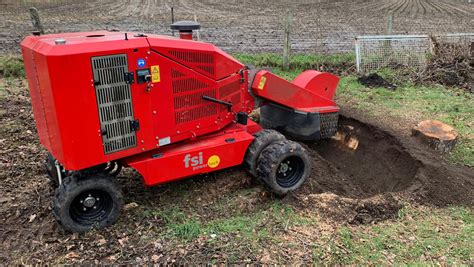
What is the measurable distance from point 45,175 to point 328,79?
167 inches

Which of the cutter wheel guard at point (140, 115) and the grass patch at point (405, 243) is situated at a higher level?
the cutter wheel guard at point (140, 115)

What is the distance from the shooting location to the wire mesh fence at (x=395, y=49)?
10.3 metres

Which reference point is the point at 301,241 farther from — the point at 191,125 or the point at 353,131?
the point at 353,131

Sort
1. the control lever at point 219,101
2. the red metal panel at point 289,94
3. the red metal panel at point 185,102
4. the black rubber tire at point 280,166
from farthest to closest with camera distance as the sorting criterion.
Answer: the red metal panel at point 289,94 → the black rubber tire at point 280,166 → the control lever at point 219,101 → the red metal panel at point 185,102

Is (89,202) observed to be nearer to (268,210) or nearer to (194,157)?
(194,157)

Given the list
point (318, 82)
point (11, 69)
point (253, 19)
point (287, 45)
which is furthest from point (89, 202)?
point (253, 19)

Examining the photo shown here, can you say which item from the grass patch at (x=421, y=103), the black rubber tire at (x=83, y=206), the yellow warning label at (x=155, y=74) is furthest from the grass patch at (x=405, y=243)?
the yellow warning label at (x=155, y=74)

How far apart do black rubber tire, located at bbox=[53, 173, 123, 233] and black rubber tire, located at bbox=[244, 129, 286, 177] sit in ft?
5.39

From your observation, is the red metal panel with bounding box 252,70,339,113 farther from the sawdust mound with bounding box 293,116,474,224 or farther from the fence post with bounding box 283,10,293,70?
the fence post with bounding box 283,10,293,70

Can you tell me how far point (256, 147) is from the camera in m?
5.23

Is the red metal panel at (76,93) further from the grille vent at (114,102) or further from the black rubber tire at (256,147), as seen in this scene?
the black rubber tire at (256,147)

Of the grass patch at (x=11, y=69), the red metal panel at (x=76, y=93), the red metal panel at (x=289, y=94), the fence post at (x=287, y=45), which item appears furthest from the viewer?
the fence post at (x=287, y=45)

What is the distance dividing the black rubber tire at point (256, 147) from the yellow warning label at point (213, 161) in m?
0.42

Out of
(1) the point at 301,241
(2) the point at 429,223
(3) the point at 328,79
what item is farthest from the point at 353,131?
(1) the point at 301,241
